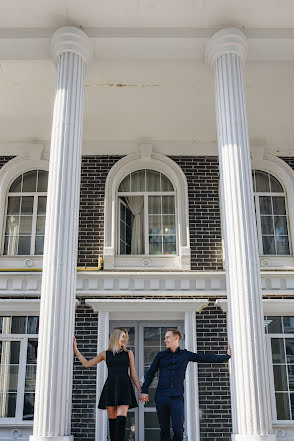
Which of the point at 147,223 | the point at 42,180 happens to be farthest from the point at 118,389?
the point at 42,180

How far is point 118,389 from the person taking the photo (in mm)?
6406

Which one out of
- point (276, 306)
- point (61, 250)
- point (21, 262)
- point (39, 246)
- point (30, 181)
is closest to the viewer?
point (61, 250)

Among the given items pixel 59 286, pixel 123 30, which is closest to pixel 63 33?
pixel 123 30

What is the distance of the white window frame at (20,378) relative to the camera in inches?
397

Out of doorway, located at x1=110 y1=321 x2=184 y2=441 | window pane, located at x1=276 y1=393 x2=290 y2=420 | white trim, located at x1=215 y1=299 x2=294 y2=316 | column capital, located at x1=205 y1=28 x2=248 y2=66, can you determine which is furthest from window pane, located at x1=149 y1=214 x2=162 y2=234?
column capital, located at x1=205 y1=28 x2=248 y2=66

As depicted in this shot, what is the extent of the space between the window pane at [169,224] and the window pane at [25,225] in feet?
9.71

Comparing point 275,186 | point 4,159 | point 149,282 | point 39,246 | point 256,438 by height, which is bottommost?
point 256,438

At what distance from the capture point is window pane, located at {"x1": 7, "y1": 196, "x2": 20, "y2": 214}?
39.1 ft

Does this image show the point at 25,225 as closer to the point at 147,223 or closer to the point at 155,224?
the point at 147,223

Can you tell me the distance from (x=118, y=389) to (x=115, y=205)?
5.87 metres

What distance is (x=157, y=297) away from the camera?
10.8 meters

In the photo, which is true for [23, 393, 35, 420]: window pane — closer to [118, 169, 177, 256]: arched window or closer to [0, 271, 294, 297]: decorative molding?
[0, 271, 294, 297]: decorative molding

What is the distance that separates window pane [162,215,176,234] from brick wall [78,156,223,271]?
18.0 inches

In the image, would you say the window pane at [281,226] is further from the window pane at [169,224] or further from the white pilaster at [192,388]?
the white pilaster at [192,388]
